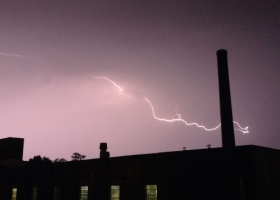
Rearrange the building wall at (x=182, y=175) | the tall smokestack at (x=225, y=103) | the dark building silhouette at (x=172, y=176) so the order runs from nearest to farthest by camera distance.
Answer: the building wall at (x=182, y=175) → the dark building silhouette at (x=172, y=176) → the tall smokestack at (x=225, y=103)

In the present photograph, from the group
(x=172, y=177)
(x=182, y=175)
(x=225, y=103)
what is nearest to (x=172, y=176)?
(x=172, y=177)

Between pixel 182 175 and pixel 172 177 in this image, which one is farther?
pixel 172 177

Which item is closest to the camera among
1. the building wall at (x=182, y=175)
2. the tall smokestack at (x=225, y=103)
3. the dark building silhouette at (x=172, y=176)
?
the building wall at (x=182, y=175)

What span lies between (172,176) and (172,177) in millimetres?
Answer: 62

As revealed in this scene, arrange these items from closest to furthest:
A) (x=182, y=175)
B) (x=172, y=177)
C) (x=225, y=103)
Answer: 1. (x=182, y=175)
2. (x=172, y=177)
3. (x=225, y=103)

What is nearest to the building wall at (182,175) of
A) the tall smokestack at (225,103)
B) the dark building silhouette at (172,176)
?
the dark building silhouette at (172,176)

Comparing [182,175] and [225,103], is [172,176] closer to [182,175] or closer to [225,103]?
[182,175]

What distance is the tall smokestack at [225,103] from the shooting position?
2663 cm

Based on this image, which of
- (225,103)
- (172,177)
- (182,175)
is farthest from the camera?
(225,103)

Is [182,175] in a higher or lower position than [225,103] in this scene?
lower

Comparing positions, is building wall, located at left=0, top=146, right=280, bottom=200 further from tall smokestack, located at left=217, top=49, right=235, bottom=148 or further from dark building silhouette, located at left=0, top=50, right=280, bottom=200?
tall smokestack, located at left=217, top=49, right=235, bottom=148

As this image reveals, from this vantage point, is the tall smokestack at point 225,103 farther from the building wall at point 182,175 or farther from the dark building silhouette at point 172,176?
the building wall at point 182,175

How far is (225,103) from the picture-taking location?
2852 cm

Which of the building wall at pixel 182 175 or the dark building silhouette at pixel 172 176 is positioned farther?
the dark building silhouette at pixel 172 176
